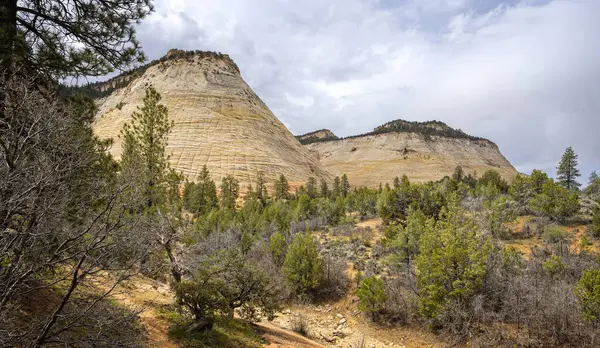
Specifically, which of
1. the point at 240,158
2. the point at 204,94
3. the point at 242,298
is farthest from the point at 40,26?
the point at 204,94

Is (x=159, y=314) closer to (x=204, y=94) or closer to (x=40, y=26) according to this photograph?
(x=40, y=26)

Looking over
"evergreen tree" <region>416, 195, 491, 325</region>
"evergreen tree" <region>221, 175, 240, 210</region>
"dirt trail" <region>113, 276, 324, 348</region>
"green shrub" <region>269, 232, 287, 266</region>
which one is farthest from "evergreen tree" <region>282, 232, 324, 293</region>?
"evergreen tree" <region>221, 175, 240, 210</region>

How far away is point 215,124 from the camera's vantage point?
60938 mm

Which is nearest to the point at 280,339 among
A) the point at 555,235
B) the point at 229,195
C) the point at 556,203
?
the point at 555,235

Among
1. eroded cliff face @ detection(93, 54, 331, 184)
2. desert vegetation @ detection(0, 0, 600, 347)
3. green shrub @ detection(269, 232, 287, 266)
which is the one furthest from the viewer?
eroded cliff face @ detection(93, 54, 331, 184)

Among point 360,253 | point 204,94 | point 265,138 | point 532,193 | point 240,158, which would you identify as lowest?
point 360,253

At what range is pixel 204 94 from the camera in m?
66.7

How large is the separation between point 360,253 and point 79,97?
1755 cm

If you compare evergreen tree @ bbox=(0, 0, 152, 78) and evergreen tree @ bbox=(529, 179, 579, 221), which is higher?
evergreen tree @ bbox=(0, 0, 152, 78)

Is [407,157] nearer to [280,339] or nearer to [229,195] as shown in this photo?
[229,195]

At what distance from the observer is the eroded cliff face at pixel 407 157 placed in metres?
93.7

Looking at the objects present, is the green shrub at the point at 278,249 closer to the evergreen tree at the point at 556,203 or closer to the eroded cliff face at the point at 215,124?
the evergreen tree at the point at 556,203

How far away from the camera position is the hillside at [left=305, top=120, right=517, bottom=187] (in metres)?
94.1

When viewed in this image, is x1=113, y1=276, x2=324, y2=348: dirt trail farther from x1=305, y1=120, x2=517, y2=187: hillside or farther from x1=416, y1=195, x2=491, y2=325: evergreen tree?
x1=305, y1=120, x2=517, y2=187: hillside
